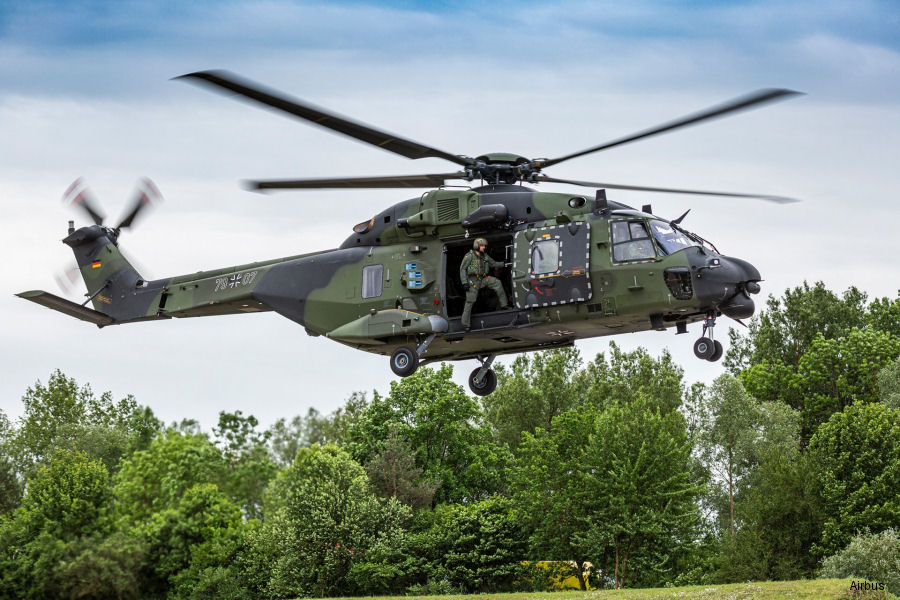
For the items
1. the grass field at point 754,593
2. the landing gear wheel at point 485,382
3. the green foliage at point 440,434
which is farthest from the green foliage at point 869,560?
the landing gear wheel at point 485,382

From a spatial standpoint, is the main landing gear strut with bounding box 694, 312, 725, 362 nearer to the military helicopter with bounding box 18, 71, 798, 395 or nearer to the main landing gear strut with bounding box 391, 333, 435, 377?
the military helicopter with bounding box 18, 71, 798, 395

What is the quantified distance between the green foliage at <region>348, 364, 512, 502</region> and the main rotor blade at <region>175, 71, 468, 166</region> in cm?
5045

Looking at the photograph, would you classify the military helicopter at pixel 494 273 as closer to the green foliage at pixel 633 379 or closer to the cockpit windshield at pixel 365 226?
the cockpit windshield at pixel 365 226

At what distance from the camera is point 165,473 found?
81.3 m

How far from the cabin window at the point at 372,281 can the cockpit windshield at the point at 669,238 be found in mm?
6756

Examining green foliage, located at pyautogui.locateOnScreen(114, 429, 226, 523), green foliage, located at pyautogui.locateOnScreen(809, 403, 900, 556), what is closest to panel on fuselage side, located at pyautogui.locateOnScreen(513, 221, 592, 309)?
green foliage, located at pyautogui.locateOnScreen(809, 403, 900, 556)

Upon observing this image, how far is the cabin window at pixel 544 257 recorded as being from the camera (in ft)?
81.1

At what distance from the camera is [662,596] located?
46.6 metres

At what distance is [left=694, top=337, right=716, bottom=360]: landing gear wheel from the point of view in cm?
2358

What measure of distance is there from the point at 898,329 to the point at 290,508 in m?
52.4

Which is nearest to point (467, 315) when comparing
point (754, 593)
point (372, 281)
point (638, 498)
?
point (372, 281)

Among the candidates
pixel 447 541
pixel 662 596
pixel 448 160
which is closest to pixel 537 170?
pixel 448 160

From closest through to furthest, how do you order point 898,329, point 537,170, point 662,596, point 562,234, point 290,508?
point 562,234, point 537,170, point 662,596, point 290,508, point 898,329

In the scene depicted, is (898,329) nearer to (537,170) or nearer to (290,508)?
(290,508)
